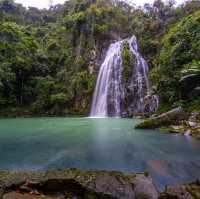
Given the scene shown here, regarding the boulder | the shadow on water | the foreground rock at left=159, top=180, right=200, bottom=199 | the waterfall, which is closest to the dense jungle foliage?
the waterfall

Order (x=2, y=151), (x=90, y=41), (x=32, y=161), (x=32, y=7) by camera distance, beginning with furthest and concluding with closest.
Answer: (x=32, y=7) → (x=90, y=41) → (x=2, y=151) → (x=32, y=161)

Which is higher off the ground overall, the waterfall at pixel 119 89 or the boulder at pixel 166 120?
the waterfall at pixel 119 89

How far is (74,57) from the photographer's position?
27094mm

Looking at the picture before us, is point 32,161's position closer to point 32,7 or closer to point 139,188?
point 139,188

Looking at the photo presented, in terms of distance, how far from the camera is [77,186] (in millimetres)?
3248

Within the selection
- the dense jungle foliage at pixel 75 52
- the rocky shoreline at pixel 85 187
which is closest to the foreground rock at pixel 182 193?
the rocky shoreline at pixel 85 187

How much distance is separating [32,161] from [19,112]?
19.3 metres

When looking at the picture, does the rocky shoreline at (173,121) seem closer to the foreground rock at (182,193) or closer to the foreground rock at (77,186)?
the foreground rock at (182,193)

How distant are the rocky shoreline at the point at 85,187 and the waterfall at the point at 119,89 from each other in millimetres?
14973

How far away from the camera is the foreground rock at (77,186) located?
9.81 feet

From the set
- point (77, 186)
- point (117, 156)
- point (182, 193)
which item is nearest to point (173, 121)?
point (117, 156)

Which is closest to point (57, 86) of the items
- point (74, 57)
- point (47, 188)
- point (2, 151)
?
point (74, 57)

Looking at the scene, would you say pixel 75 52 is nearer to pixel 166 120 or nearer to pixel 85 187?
pixel 166 120

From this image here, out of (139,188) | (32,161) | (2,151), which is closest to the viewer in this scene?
(139,188)
